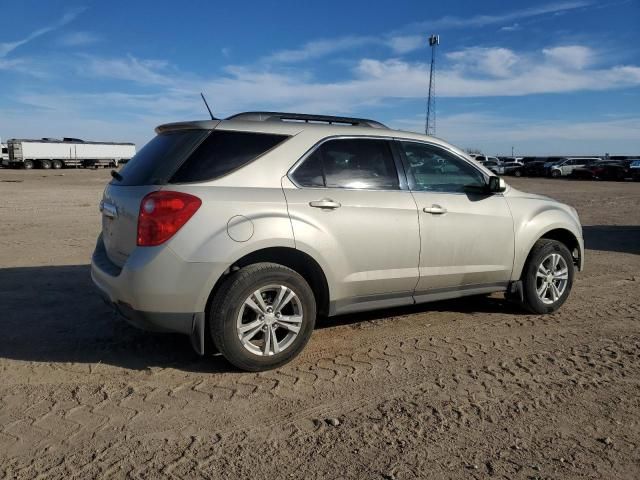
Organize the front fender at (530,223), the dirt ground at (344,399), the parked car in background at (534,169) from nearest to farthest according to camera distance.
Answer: the dirt ground at (344,399), the front fender at (530,223), the parked car in background at (534,169)

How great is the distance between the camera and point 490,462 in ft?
9.57

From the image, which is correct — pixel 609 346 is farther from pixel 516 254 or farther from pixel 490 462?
pixel 490 462

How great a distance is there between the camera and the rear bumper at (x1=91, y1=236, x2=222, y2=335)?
3707 mm

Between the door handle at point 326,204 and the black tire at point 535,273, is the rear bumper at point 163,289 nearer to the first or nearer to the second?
the door handle at point 326,204

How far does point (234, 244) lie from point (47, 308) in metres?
2.87

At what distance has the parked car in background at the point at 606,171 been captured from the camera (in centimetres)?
3988

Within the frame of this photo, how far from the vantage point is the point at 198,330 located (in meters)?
3.86

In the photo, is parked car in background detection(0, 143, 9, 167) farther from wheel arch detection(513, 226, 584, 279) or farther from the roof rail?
wheel arch detection(513, 226, 584, 279)

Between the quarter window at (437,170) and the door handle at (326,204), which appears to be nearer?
the door handle at (326,204)

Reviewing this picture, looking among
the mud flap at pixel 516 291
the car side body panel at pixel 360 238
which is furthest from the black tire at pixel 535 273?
the car side body panel at pixel 360 238

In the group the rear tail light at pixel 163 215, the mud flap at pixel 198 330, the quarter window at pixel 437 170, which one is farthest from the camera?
the quarter window at pixel 437 170

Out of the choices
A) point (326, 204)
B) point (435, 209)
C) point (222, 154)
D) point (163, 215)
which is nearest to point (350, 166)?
point (326, 204)

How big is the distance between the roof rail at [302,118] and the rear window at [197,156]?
280mm

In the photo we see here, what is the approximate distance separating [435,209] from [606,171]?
1639 inches
